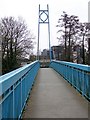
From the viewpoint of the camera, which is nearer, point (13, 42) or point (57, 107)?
point (57, 107)

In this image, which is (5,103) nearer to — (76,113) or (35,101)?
(76,113)

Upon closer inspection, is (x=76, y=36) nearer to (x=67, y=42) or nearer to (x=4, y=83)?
(x=67, y=42)

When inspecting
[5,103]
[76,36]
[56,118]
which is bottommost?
[56,118]

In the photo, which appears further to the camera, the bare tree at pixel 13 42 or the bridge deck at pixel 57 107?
the bare tree at pixel 13 42

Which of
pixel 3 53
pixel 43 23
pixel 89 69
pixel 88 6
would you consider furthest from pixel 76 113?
pixel 43 23

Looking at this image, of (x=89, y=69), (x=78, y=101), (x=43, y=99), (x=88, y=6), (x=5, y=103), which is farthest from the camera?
(x=88, y=6)

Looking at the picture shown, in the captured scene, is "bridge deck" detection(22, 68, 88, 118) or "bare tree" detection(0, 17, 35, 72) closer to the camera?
"bridge deck" detection(22, 68, 88, 118)

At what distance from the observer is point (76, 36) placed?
31.4 metres

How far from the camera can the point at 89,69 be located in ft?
23.2

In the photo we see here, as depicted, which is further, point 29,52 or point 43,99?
point 29,52

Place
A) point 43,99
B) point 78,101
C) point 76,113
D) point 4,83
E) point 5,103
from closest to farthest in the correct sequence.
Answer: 1. point 4,83
2. point 5,103
3. point 76,113
4. point 78,101
5. point 43,99

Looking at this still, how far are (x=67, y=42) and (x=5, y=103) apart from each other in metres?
28.5

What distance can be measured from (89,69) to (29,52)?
3251cm

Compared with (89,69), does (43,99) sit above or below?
below
